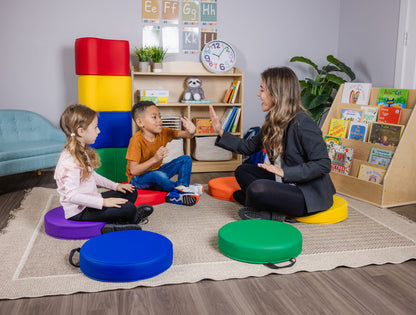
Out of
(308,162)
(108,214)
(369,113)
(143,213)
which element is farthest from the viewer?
(369,113)

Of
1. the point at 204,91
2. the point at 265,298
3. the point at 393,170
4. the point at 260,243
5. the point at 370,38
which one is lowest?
the point at 265,298

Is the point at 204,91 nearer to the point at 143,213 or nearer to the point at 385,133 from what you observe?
the point at 385,133

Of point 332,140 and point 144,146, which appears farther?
point 332,140

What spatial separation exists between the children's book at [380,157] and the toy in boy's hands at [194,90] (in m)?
1.84

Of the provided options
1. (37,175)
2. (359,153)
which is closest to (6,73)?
(37,175)

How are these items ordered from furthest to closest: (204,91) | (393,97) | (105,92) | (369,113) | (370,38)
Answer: (204,91), (370,38), (105,92), (369,113), (393,97)

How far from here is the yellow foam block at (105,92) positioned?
337 centimetres

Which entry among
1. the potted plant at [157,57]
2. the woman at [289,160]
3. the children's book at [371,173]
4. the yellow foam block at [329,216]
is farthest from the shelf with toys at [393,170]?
the potted plant at [157,57]

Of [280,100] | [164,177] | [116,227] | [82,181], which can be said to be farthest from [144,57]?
[116,227]

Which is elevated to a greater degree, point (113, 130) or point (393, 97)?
point (393, 97)

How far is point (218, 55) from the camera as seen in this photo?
166 inches

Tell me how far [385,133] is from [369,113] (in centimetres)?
26

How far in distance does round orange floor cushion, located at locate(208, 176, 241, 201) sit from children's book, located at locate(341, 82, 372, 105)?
4.02 ft

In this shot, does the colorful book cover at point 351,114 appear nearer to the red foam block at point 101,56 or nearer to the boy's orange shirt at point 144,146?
the boy's orange shirt at point 144,146
